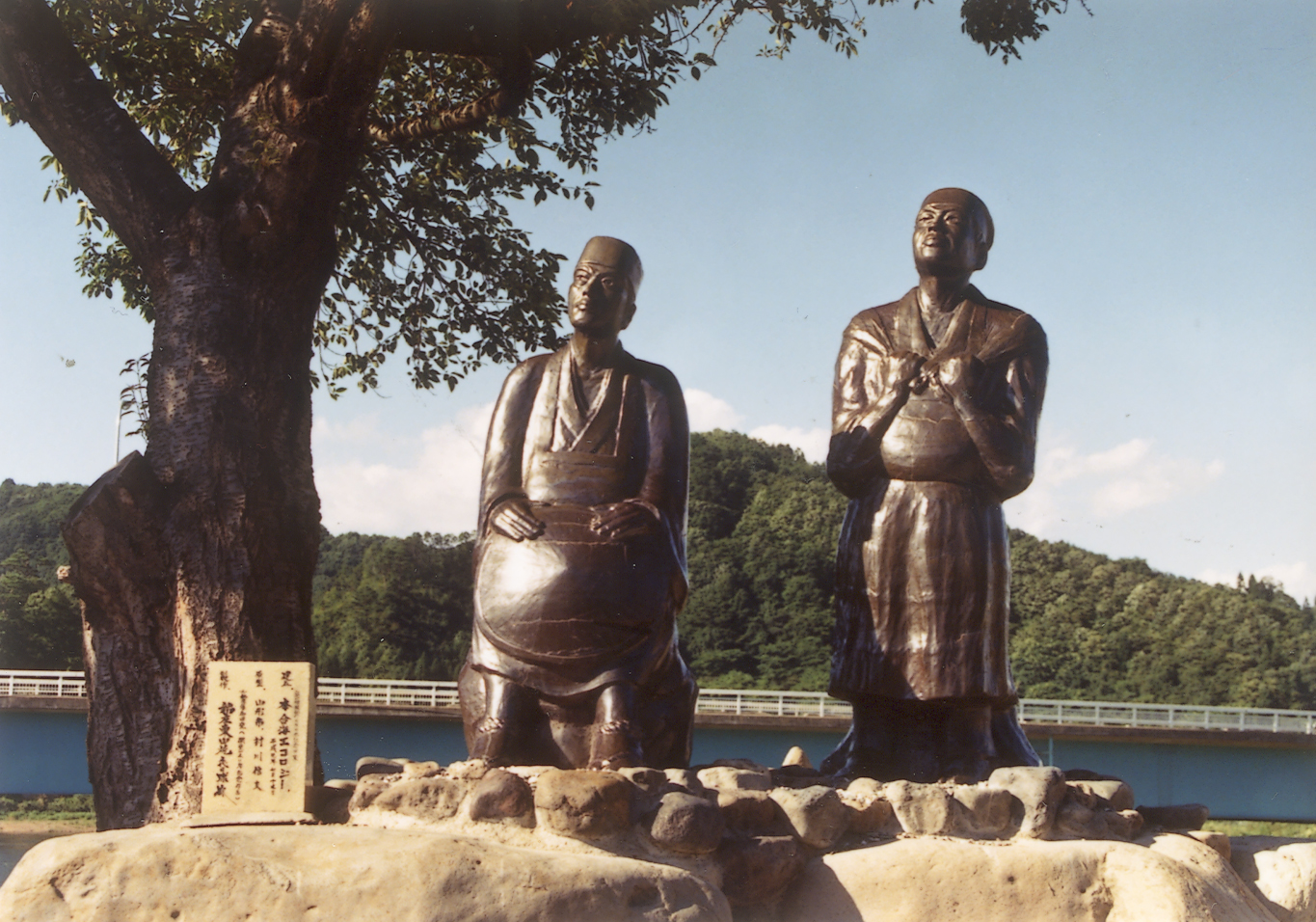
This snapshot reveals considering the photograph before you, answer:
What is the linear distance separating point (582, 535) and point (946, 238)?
2.26 meters

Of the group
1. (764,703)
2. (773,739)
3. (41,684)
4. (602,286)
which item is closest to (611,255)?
(602,286)

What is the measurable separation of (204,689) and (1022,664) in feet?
59.8

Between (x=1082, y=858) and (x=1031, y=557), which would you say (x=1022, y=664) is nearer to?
(x=1031, y=557)

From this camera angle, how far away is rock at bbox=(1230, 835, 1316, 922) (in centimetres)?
535

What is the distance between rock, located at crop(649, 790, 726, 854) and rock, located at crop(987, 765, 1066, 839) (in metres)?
1.35

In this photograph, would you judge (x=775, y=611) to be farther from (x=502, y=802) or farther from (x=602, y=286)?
(x=502, y=802)

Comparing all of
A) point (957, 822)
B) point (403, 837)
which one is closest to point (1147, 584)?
point (957, 822)

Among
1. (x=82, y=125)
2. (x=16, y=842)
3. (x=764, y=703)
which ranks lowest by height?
(x=16, y=842)

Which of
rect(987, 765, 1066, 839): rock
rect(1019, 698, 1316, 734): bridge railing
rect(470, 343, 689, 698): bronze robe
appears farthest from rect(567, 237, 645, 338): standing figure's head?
rect(1019, 698, 1316, 734): bridge railing

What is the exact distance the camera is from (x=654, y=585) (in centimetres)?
545

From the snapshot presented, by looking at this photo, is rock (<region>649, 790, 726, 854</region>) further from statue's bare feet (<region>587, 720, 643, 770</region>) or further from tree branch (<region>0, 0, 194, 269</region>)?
tree branch (<region>0, 0, 194, 269</region>)

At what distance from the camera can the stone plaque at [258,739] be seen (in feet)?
15.8

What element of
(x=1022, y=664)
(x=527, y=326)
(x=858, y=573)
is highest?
(x=527, y=326)

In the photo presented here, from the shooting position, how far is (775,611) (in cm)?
1925
